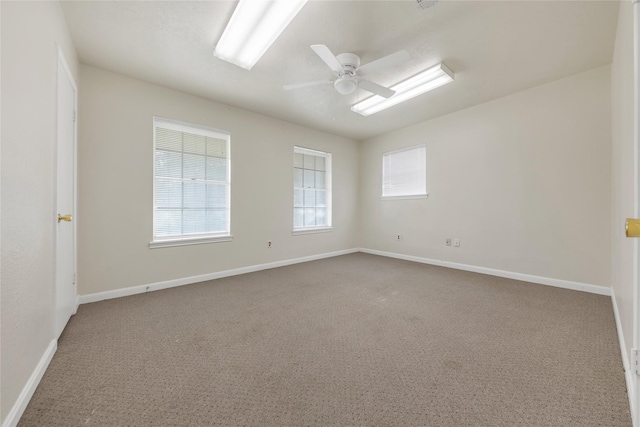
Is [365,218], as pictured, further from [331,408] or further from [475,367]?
[331,408]

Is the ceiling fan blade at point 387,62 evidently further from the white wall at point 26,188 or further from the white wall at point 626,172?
the white wall at point 26,188

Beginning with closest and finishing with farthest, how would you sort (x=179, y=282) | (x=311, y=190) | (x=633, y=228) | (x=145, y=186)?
(x=633, y=228) < (x=145, y=186) < (x=179, y=282) < (x=311, y=190)

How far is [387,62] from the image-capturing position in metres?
2.10

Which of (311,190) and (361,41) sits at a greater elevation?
(361,41)

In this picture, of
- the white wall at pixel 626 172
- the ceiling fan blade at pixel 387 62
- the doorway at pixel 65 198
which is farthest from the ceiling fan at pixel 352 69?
the doorway at pixel 65 198

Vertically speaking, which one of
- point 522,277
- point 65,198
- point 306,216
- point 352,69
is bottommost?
point 522,277

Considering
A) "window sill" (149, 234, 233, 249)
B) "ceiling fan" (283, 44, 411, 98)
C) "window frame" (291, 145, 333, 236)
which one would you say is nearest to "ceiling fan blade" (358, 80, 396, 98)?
"ceiling fan" (283, 44, 411, 98)

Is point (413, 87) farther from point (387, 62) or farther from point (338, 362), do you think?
point (338, 362)

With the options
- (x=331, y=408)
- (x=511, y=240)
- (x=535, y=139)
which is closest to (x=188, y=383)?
(x=331, y=408)

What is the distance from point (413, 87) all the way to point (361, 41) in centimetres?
112

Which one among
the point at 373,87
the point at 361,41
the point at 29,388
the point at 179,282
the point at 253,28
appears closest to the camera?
the point at 29,388

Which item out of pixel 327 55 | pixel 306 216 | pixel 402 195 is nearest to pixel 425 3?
pixel 327 55

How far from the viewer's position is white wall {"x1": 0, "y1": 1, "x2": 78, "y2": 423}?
3.64 feet

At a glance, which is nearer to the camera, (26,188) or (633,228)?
(633,228)
